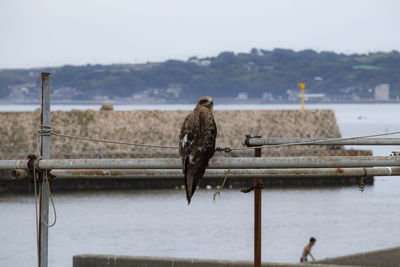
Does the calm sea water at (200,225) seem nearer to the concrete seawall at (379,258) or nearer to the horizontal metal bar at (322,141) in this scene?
the concrete seawall at (379,258)

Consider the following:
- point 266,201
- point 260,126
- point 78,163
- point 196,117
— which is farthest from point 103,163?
point 260,126

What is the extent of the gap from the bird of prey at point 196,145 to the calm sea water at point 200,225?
29.1 m

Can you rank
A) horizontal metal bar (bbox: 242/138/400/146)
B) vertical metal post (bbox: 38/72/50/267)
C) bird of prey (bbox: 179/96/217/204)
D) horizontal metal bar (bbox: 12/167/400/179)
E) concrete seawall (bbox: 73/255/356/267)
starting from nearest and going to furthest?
bird of prey (bbox: 179/96/217/204) → horizontal metal bar (bbox: 12/167/400/179) → vertical metal post (bbox: 38/72/50/267) → horizontal metal bar (bbox: 242/138/400/146) → concrete seawall (bbox: 73/255/356/267)

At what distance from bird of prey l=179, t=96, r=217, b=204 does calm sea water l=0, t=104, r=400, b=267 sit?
29090 millimetres

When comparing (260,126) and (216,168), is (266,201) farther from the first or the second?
(216,168)

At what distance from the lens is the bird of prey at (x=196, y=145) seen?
7559mm

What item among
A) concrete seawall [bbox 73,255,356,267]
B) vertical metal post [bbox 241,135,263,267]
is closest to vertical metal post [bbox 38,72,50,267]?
vertical metal post [bbox 241,135,263,267]

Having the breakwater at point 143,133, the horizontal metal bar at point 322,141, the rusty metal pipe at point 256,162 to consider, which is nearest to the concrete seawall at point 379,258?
the horizontal metal bar at point 322,141

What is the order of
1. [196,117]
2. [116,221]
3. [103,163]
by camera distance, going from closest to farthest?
[103,163] < [196,117] < [116,221]

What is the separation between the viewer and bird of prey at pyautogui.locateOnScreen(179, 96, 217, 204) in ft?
24.8

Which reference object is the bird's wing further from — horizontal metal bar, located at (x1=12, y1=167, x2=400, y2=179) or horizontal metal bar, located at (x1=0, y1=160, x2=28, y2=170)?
horizontal metal bar, located at (x1=0, y1=160, x2=28, y2=170)

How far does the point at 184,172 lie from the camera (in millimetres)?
7590

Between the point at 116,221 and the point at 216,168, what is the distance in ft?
149

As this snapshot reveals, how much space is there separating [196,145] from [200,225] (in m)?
43.3
